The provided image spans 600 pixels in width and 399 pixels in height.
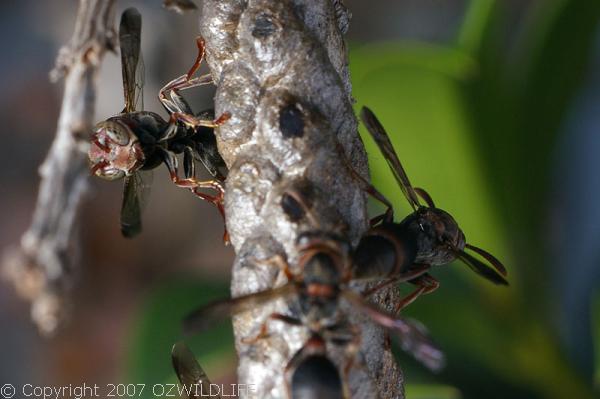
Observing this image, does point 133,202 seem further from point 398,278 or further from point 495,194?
point 495,194

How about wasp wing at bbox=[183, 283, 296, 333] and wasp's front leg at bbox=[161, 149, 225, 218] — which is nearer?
wasp wing at bbox=[183, 283, 296, 333]

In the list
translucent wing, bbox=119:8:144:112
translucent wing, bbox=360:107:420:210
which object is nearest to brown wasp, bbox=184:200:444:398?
translucent wing, bbox=360:107:420:210

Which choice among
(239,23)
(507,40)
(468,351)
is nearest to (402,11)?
(507,40)

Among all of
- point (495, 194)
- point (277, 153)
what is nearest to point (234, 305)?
point (277, 153)

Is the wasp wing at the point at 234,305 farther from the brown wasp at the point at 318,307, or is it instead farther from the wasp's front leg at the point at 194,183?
the wasp's front leg at the point at 194,183

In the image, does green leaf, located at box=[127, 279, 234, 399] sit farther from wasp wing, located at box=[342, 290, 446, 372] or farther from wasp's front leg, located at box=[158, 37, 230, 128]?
wasp wing, located at box=[342, 290, 446, 372]

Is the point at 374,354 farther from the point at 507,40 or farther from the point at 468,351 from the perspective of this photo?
the point at 507,40
